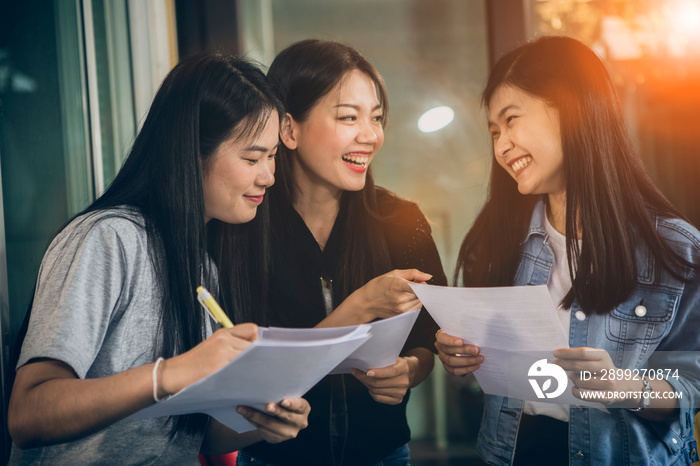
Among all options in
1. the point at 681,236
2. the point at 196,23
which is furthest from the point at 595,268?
the point at 196,23

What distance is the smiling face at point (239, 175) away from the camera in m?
1.11

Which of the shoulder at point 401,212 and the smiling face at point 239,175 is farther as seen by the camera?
the shoulder at point 401,212

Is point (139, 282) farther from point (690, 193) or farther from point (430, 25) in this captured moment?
point (690, 193)

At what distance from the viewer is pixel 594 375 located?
102cm

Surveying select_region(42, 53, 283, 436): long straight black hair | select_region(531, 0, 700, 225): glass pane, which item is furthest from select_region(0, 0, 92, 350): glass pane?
select_region(531, 0, 700, 225): glass pane

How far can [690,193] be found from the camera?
262cm

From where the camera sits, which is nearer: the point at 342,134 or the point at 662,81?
the point at 342,134

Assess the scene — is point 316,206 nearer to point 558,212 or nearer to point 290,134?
point 290,134

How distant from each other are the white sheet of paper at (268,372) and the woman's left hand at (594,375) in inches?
16.1

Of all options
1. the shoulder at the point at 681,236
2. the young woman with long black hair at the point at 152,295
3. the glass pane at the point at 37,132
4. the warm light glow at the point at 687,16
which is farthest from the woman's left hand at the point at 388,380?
the warm light glow at the point at 687,16

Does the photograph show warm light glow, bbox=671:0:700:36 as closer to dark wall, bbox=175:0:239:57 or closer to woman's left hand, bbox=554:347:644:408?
dark wall, bbox=175:0:239:57

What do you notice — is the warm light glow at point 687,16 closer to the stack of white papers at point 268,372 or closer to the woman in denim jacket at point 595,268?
the woman in denim jacket at point 595,268

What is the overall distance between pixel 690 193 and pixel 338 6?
5.95 ft

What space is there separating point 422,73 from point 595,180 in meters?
1.31
